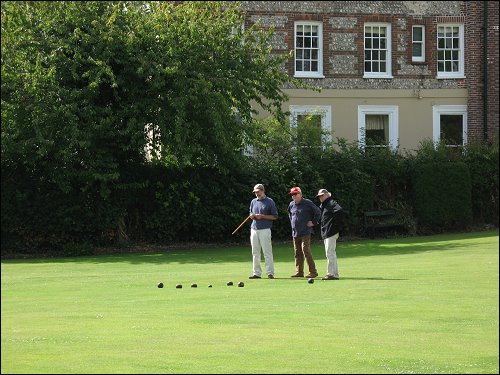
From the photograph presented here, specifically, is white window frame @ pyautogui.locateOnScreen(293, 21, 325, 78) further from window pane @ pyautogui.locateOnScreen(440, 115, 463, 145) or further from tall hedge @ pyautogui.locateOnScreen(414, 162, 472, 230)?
tall hedge @ pyautogui.locateOnScreen(414, 162, 472, 230)

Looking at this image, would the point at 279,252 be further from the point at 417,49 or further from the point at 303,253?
the point at 417,49

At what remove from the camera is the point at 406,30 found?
47.5 m

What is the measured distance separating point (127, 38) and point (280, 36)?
1226 centimetres

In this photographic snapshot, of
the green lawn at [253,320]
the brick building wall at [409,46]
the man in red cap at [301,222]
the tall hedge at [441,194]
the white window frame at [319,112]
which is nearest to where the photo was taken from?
the green lawn at [253,320]

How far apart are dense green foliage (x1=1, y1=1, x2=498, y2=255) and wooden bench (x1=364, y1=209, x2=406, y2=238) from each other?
2536mm

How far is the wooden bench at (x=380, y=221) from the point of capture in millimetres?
40844

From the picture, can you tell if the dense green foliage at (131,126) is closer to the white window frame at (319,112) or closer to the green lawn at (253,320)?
the white window frame at (319,112)

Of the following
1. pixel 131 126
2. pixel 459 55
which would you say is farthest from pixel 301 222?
pixel 459 55

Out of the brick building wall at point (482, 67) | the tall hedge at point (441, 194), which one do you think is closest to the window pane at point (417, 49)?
the brick building wall at point (482, 67)

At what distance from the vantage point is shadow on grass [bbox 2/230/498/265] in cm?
3228

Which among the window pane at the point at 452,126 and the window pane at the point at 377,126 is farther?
the window pane at the point at 452,126

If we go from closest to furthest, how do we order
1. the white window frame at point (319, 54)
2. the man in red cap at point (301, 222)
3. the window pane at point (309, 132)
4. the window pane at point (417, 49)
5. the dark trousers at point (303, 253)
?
the dark trousers at point (303, 253) < the man in red cap at point (301, 222) < the window pane at point (309, 132) < the white window frame at point (319, 54) < the window pane at point (417, 49)

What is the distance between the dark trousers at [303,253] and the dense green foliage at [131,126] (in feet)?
34.7

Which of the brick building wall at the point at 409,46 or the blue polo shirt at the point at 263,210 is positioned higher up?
the brick building wall at the point at 409,46
